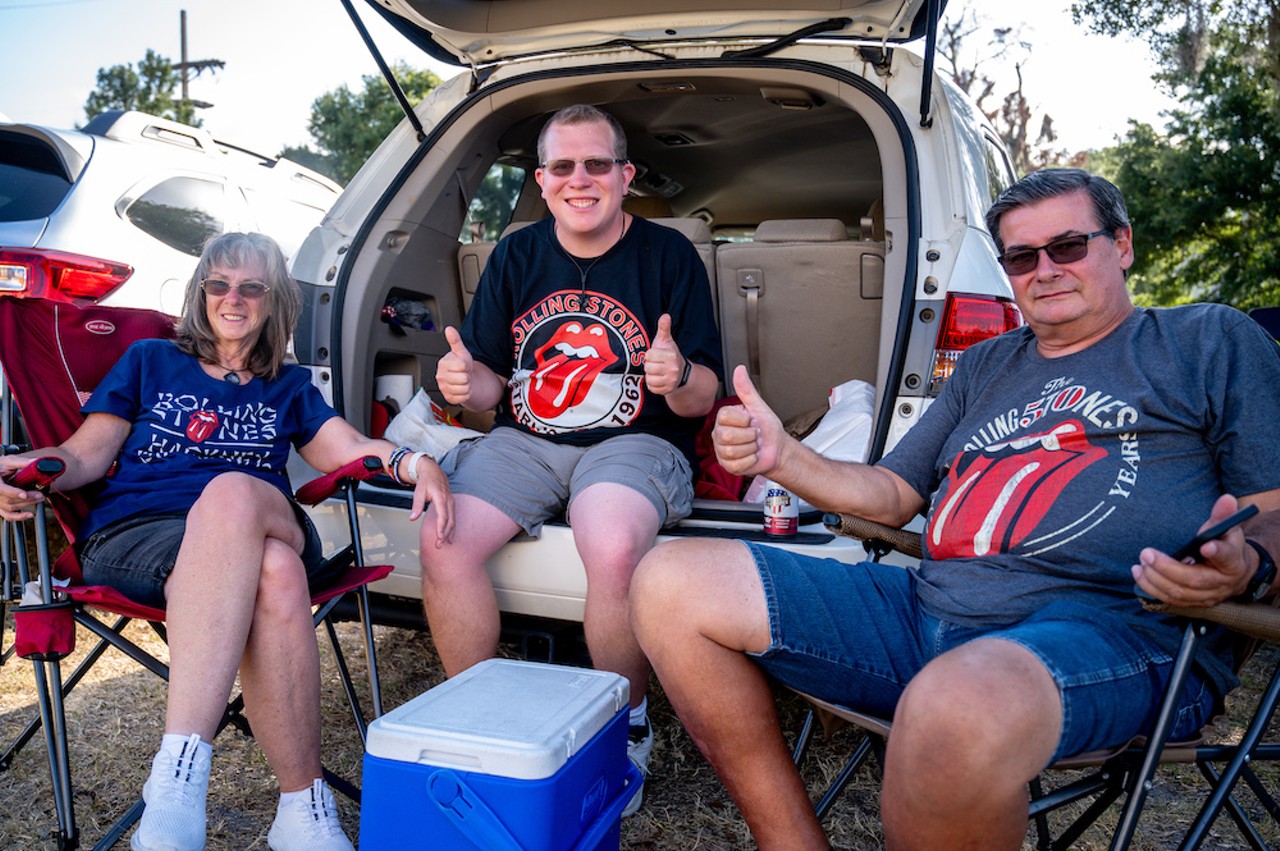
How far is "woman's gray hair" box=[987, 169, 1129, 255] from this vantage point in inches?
68.5

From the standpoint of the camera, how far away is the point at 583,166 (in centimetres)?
242

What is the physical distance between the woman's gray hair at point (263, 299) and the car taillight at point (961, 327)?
146 centimetres

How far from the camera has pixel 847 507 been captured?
1843mm

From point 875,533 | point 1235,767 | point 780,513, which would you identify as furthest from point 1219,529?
point 780,513

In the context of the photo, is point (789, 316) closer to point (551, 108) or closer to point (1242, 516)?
point (551, 108)

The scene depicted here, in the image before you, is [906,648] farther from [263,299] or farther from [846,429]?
[263,299]

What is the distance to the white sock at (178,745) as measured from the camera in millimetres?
1699

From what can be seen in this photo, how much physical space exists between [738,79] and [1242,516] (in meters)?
1.94

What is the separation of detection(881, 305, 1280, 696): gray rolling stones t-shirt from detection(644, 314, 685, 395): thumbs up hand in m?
0.62

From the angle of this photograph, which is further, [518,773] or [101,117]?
[101,117]

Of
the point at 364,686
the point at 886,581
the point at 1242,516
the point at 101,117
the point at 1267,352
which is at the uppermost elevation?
the point at 101,117

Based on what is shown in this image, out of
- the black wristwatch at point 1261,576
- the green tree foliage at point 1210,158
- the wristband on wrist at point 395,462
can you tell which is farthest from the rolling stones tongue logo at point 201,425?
the green tree foliage at point 1210,158

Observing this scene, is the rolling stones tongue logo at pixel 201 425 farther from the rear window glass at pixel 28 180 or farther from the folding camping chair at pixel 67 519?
the rear window glass at pixel 28 180

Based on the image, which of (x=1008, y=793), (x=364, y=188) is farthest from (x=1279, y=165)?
(x=1008, y=793)
